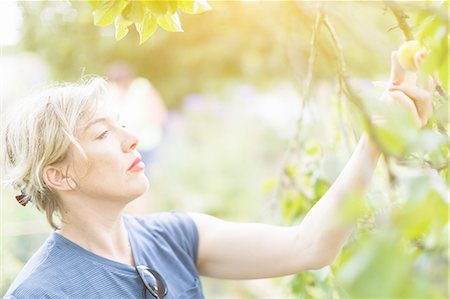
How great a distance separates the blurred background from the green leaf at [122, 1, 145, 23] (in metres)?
1.00

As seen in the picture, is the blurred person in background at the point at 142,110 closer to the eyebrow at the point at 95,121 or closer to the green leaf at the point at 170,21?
the eyebrow at the point at 95,121

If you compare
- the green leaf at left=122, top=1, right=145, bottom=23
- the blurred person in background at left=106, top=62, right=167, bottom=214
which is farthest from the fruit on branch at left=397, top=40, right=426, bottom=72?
the blurred person in background at left=106, top=62, right=167, bottom=214

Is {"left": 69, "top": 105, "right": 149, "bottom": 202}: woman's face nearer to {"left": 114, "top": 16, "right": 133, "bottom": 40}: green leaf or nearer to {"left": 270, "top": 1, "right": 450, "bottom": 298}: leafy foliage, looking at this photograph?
{"left": 114, "top": 16, "right": 133, "bottom": 40}: green leaf

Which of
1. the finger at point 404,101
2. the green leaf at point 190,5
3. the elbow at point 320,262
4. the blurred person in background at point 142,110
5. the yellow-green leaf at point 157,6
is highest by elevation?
the yellow-green leaf at point 157,6

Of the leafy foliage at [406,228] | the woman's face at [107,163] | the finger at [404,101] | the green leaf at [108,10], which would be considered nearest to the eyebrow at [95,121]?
the woman's face at [107,163]

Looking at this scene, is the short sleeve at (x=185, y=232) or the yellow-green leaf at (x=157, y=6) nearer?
the yellow-green leaf at (x=157, y=6)

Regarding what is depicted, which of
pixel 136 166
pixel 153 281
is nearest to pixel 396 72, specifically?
pixel 136 166

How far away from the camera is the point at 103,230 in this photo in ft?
5.57

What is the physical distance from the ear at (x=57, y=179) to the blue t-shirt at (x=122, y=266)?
0.38 feet

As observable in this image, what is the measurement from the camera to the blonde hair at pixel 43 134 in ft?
5.48

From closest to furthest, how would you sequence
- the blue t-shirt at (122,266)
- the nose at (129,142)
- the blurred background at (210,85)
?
the blue t-shirt at (122,266) → the nose at (129,142) → the blurred background at (210,85)

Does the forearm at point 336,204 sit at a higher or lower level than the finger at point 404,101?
lower

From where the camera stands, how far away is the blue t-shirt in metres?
1.55

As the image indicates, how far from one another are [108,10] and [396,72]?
527 mm
